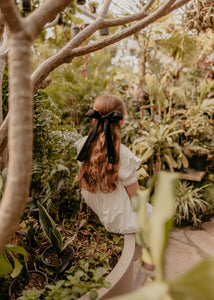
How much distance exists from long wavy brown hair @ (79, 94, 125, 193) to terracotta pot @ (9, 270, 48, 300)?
0.62 m

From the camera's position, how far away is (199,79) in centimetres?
395

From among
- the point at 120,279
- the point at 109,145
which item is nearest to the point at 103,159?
the point at 109,145

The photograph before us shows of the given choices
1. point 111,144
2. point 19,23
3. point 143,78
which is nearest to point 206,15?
point 143,78

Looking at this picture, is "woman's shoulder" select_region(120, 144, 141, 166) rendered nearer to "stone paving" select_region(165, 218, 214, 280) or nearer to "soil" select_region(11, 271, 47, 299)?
A: "soil" select_region(11, 271, 47, 299)

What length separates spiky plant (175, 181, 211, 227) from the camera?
2639 mm

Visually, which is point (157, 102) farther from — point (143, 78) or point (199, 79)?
point (199, 79)

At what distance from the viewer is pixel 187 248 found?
2350mm

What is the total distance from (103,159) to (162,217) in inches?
45.4

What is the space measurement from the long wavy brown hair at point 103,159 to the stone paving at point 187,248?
3.13 ft

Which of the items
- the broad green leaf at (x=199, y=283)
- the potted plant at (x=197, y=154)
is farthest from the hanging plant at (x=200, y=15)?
the broad green leaf at (x=199, y=283)

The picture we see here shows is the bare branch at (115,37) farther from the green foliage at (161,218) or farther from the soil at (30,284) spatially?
the soil at (30,284)

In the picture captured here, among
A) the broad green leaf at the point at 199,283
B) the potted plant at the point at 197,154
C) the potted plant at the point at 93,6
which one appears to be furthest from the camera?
the potted plant at the point at 93,6

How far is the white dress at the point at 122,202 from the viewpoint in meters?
1.60

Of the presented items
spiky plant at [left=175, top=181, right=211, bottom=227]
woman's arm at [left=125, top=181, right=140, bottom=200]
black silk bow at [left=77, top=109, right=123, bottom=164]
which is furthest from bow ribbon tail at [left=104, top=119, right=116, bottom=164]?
spiky plant at [left=175, top=181, right=211, bottom=227]
